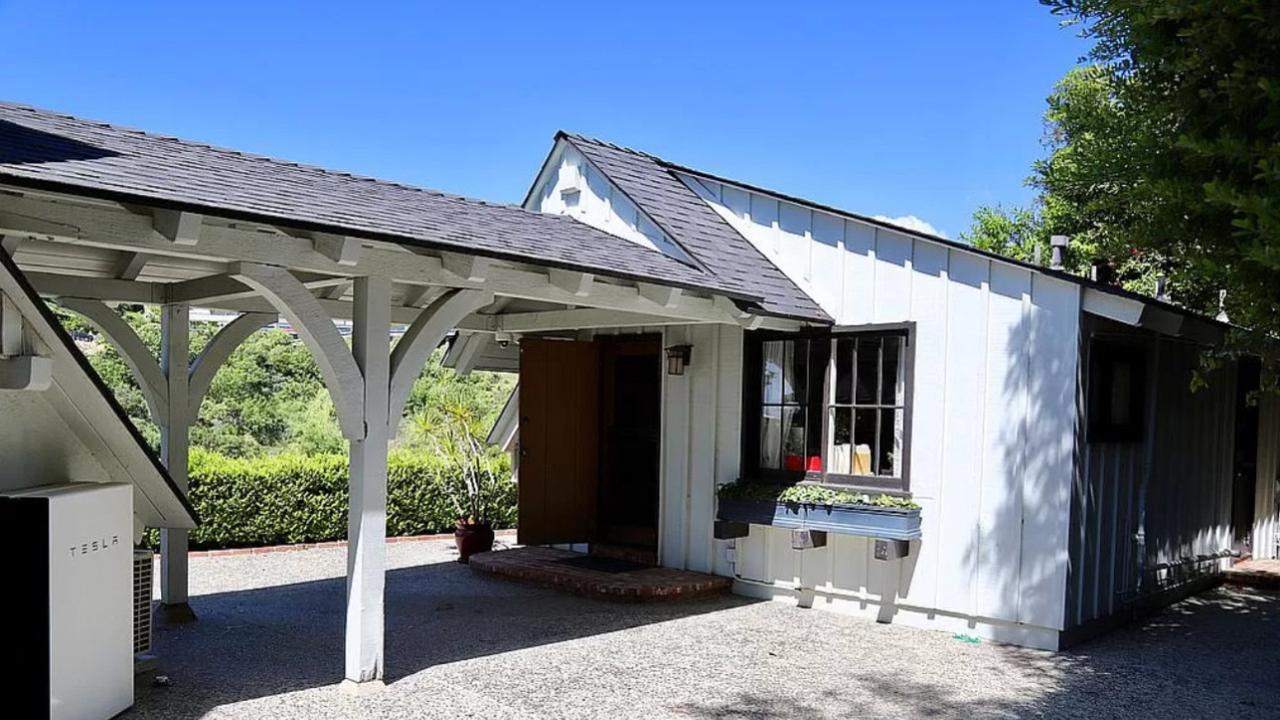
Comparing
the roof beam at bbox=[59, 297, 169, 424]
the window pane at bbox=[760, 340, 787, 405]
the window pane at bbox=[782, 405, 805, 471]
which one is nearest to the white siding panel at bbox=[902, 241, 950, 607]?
the window pane at bbox=[782, 405, 805, 471]

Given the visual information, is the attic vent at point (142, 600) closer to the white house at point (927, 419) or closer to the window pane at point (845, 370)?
the white house at point (927, 419)

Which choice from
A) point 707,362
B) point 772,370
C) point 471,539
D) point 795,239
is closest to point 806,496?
point 772,370

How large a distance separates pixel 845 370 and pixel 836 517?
1204mm

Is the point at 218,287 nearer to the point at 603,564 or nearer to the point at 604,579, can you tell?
the point at 604,579

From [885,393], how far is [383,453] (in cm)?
390

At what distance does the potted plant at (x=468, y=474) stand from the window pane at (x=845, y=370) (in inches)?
165

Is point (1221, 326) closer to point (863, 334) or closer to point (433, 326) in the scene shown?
point (863, 334)

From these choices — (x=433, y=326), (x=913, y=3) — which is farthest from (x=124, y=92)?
(x=433, y=326)

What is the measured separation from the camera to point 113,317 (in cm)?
635

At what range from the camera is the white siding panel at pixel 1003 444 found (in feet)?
21.2

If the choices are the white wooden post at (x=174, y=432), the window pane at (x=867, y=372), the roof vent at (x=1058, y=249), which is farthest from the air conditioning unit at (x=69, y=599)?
the roof vent at (x=1058, y=249)

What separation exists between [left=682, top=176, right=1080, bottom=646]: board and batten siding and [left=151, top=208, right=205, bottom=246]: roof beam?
16.0ft

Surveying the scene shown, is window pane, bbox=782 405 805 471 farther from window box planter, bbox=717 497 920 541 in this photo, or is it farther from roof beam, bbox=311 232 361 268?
roof beam, bbox=311 232 361 268

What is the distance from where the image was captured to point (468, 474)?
10.2 meters
